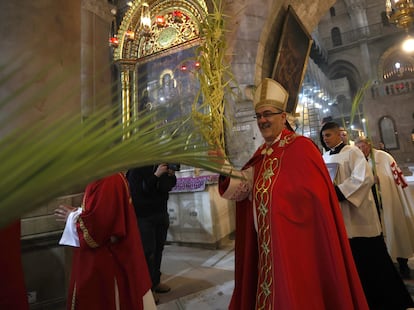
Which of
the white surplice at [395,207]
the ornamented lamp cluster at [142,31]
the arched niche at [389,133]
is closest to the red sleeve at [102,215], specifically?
the white surplice at [395,207]

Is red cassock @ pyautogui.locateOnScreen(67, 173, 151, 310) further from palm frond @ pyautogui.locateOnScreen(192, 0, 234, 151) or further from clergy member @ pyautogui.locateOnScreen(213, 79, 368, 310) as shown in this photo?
palm frond @ pyautogui.locateOnScreen(192, 0, 234, 151)

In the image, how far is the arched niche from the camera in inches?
711

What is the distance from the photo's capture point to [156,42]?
25.0 feet

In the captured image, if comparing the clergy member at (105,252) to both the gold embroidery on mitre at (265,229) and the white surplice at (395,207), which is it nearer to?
the gold embroidery on mitre at (265,229)

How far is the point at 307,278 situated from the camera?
143cm

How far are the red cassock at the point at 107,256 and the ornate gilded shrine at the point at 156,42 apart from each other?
16.6 feet

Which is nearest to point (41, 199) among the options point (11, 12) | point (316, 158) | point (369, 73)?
point (316, 158)

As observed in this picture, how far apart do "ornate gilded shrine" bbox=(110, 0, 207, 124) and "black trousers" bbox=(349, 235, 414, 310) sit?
5.30 meters

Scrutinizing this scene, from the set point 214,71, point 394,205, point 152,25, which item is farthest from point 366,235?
point 152,25

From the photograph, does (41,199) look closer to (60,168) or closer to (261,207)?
(60,168)

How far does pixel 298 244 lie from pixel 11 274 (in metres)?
1.39

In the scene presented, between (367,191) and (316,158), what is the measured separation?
3.66 feet

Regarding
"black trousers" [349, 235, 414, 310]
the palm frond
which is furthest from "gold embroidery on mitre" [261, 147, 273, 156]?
"black trousers" [349, 235, 414, 310]

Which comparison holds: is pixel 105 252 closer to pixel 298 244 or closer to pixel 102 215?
pixel 102 215
